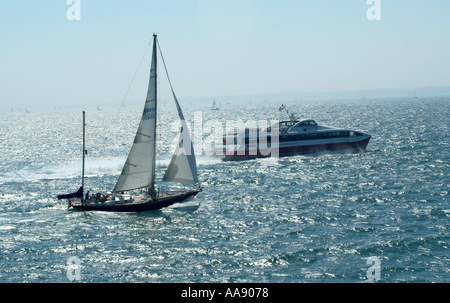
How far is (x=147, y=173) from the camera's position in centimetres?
3906

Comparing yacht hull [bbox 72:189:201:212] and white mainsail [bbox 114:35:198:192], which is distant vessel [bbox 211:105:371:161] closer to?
white mainsail [bbox 114:35:198:192]

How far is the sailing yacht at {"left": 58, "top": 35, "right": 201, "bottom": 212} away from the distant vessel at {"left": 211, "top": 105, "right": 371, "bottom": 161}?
3191 centimetres

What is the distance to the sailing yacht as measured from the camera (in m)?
37.3

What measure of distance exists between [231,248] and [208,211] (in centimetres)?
949

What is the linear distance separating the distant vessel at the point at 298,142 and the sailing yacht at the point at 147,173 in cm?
3191

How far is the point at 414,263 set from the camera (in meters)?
26.0

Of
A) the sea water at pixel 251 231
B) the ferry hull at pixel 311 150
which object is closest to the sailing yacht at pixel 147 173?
the sea water at pixel 251 231

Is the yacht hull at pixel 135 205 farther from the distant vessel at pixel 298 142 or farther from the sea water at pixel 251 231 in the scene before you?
the distant vessel at pixel 298 142

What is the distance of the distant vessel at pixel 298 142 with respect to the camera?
7081 cm

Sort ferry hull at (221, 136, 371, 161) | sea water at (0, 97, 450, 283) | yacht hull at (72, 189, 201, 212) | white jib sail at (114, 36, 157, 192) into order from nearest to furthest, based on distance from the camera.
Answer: sea water at (0, 97, 450, 283)
yacht hull at (72, 189, 201, 212)
white jib sail at (114, 36, 157, 192)
ferry hull at (221, 136, 371, 161)

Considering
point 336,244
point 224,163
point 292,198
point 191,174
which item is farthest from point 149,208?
point 224,163

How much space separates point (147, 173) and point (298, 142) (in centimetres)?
3829

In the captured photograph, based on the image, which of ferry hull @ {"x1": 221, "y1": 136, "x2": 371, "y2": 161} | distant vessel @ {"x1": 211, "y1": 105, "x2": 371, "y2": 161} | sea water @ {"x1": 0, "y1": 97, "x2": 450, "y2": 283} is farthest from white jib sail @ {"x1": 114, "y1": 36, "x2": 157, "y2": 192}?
distant vessel @ {"x1": 211, "y1": 105, "x2": 371, "y2": 161}
